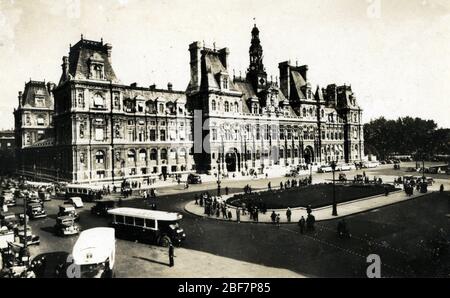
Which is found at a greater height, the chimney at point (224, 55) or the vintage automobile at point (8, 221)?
the chimney at point (224, 55)

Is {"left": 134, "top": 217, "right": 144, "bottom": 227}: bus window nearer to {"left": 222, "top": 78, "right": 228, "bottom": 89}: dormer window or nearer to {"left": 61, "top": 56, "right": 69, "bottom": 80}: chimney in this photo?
{"left": 61, "top": 56, "right": 69, "bottom": 80}: chimney

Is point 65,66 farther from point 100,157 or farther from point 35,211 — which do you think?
point 35,211

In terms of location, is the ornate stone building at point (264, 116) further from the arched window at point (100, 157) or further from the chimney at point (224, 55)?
the arched window at point (100, 157)

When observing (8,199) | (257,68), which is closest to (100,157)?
(8,199)

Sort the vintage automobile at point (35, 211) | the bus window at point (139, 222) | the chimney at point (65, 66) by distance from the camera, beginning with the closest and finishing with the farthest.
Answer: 1. the bus window at point (139, 222)
2. the vintage automobile at point (35, 211)
3. the chimney at point (65, 66)

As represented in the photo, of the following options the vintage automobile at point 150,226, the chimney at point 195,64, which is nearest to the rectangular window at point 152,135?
the chimney at point 195,64

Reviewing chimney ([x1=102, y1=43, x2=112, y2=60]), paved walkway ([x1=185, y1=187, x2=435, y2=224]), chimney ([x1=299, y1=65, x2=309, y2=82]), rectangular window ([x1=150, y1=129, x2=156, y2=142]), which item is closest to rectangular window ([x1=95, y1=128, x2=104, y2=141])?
rectangular window ([x1=150, y1=129, x2=156, y2=142])
